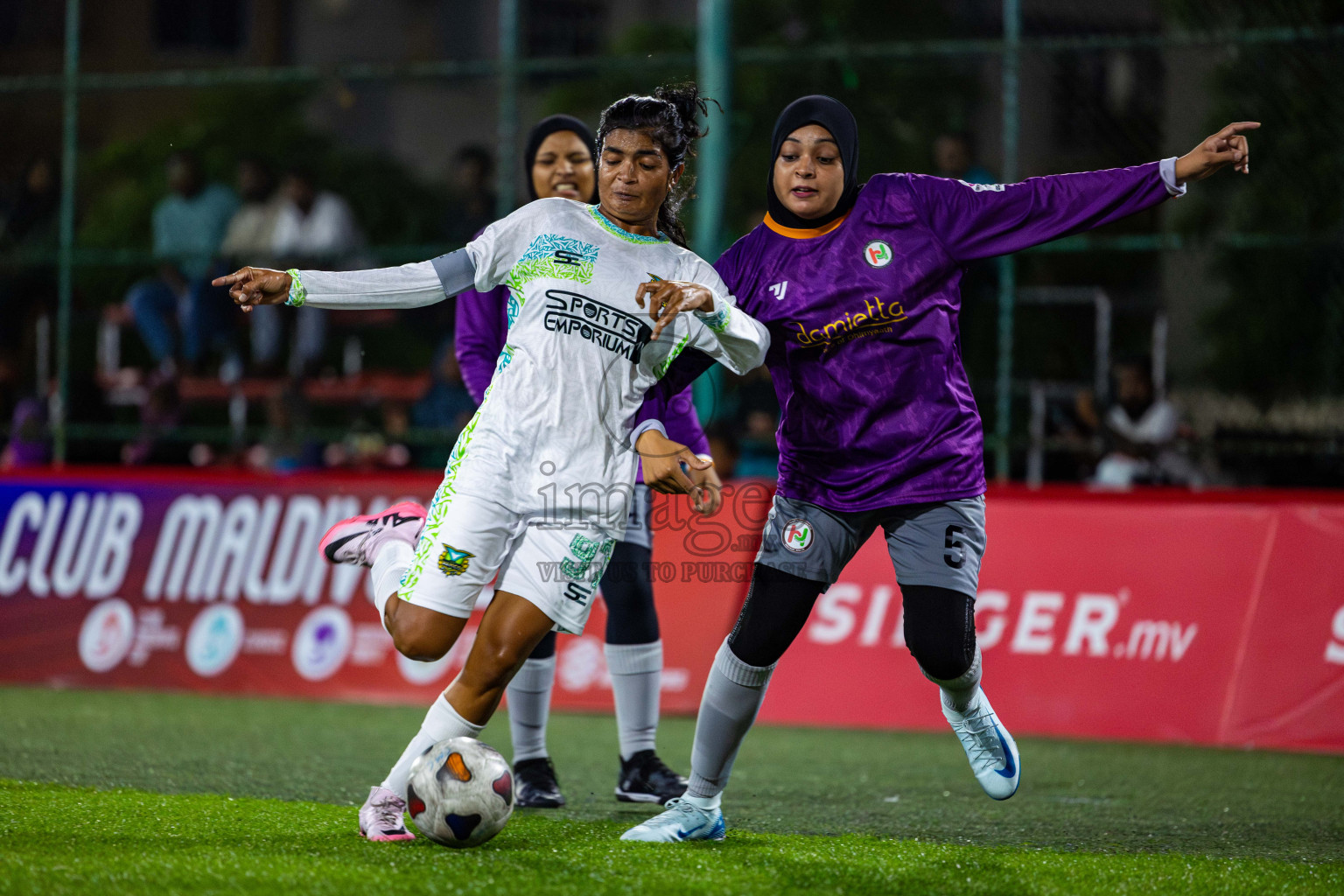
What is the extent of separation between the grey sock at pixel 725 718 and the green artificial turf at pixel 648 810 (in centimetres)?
21

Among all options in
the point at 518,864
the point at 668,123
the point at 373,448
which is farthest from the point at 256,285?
the point at 373,448

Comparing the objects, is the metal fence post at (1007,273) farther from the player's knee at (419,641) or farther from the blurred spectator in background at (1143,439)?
the player's knee at (419,641)

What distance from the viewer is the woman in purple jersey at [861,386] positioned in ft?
15.1

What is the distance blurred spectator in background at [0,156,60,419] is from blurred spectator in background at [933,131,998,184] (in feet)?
20.5

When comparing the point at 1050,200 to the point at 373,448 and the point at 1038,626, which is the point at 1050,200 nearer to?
the point at 1038,626

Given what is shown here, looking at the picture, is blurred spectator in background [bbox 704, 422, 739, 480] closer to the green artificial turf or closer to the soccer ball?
the green artificial turf

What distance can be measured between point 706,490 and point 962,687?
1119 millimetres

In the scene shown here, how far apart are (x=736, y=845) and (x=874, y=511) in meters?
1.12

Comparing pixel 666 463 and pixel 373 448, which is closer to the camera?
pixel 666 463

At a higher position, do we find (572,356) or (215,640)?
(572,356)

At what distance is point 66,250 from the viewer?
10609 mm

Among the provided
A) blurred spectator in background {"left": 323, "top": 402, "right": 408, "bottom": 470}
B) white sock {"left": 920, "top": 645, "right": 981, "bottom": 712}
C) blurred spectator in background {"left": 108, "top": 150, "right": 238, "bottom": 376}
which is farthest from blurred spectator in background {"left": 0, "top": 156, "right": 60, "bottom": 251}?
white sock {"left": 920, "top": 645, "right": 981, "bottom": 712}

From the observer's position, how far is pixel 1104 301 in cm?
925

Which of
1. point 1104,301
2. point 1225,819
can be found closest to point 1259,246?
point 1104,301
